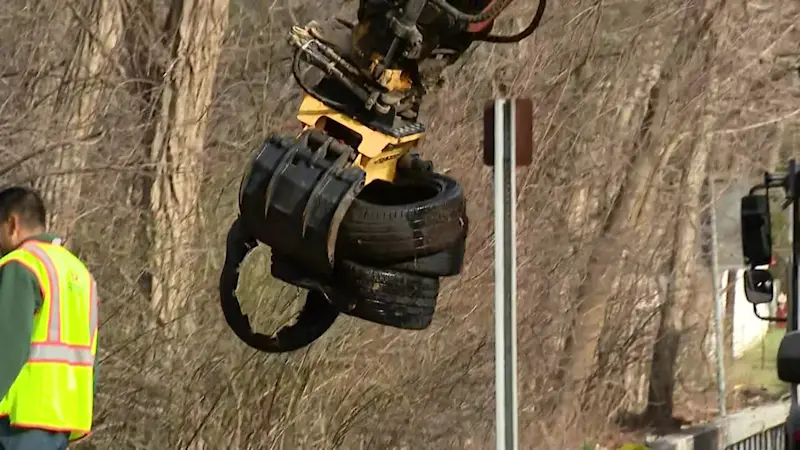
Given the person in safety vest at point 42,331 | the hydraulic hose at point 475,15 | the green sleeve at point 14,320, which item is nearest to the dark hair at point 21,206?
the person in safety vest at point 42,331

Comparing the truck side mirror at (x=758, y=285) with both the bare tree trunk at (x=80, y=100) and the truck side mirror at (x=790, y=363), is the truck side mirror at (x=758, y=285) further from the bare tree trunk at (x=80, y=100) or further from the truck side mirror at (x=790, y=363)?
the bare tree trunk at (x=80, y=100)

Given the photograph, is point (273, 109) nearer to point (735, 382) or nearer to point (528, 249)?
point (528, 249)

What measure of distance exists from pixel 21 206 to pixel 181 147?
2812 mm

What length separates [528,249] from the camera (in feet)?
33.7

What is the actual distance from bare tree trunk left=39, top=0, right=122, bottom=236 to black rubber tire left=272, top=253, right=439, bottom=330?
12.3 ft

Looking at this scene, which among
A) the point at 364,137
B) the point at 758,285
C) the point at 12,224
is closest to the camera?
the point at 364,137

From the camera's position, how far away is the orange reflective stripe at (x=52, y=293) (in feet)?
16.0

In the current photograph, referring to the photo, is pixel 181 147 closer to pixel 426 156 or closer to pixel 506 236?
pixel 426 156

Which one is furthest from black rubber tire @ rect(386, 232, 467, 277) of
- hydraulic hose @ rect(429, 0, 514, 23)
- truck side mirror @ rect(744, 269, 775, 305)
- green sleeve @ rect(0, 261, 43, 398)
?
truck side mirror @ rect(744, 269, 775, 305)

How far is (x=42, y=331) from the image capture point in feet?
16.1

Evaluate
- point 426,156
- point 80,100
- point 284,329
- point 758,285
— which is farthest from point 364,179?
point 426,156

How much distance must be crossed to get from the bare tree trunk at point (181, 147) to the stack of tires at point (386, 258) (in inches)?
163

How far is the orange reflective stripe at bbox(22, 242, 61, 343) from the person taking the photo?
16.0ft

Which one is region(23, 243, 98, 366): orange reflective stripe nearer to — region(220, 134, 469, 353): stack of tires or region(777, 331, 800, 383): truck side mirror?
region(220, 134, 469, 353): stack of tires
